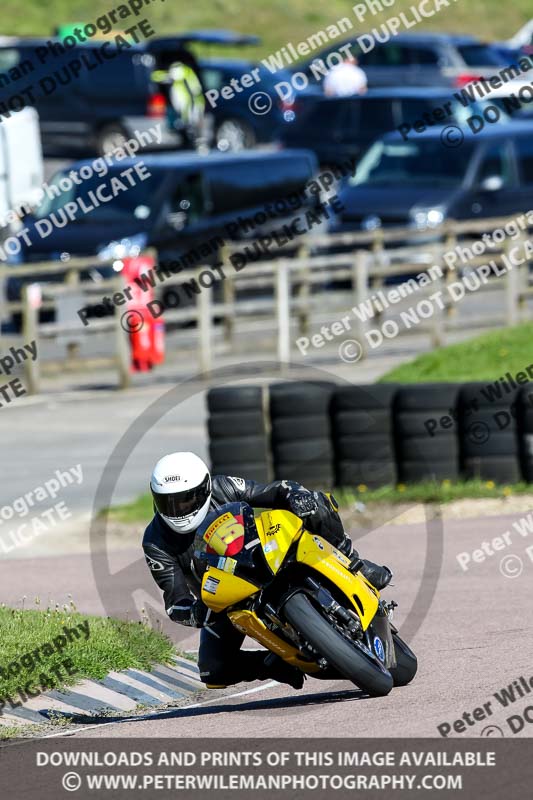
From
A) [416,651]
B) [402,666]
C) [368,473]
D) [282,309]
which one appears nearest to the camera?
[402,666]

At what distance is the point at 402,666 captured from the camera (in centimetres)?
761

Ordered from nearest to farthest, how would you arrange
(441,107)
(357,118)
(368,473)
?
(368,473) → (441,107) → (357,118)

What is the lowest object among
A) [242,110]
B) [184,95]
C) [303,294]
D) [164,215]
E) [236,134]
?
[303,294]

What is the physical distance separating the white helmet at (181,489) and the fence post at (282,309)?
43.9 feet

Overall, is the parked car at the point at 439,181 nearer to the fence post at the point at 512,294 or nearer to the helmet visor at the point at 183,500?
the fence post at the point at 512,294

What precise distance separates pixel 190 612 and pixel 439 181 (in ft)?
56.3

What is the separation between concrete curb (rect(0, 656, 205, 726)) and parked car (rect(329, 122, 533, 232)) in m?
15.4

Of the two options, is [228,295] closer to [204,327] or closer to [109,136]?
[204,327]

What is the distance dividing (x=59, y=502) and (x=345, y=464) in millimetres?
2805

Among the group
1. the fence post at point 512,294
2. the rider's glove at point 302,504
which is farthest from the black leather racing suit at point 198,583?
the fence post at point 512,294

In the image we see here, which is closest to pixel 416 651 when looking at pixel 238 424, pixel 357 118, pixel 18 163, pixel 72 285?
pixel 238 424

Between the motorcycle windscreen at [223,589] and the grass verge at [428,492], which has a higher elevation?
the motorcycle windscreen at [223,589]

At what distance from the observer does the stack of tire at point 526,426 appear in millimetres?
13055

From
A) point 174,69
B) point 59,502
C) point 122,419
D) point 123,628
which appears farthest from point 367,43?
point 123,628
